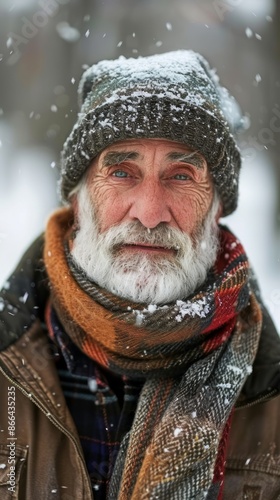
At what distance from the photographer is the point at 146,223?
1.96 m

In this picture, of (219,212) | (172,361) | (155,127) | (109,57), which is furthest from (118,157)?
(109,57)

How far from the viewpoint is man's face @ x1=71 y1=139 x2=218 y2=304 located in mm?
1993

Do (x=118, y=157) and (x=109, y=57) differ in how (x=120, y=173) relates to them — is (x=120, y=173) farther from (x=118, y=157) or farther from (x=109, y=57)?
(x=109, y=57)

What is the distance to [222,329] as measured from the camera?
6.66 feet

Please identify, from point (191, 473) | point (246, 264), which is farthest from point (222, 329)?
point (191, 473)

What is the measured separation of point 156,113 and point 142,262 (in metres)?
0.55

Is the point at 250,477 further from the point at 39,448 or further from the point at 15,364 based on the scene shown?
the point at 15,364

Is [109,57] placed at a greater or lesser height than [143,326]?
greater

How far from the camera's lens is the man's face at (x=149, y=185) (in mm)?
1993

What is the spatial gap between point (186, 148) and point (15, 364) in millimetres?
1013

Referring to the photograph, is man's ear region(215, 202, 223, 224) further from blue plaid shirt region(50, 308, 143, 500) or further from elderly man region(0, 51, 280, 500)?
blue plaid shirt region(50, 308, 143, 500)

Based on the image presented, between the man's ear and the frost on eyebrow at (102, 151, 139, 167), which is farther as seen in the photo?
the man's ear

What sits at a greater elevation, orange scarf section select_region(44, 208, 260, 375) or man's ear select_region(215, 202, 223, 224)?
man's ear select_region(215, 202, 223, 224)

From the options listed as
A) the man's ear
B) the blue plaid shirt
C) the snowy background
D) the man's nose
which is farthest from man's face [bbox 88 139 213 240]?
the snowy background
